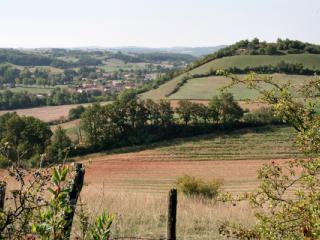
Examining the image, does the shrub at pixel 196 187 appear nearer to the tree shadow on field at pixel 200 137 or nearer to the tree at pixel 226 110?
the tree shadow on field at pixel 200 137

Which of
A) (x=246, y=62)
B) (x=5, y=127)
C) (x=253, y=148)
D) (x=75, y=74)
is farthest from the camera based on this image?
(x=75, y=74)

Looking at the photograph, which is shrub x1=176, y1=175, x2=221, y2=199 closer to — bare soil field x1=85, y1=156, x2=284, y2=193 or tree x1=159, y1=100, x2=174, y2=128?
bare soil field x1=85, y1=156, x2=284, y2=193

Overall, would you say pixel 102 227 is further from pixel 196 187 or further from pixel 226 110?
pixel 226 110

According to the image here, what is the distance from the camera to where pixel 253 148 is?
48.4 meters

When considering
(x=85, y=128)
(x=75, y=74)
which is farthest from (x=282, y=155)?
(x=75, y=74)

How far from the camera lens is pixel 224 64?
8794 centimetres

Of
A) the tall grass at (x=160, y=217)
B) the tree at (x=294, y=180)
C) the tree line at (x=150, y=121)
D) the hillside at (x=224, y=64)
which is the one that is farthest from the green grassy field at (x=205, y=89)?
the tree at (x=294, y=180)

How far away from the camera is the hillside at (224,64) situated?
75.2m

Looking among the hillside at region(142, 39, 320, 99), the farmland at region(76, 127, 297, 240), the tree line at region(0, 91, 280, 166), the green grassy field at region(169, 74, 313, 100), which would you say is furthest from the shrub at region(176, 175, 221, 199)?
the hillside at region(142, 39, 320, 99)

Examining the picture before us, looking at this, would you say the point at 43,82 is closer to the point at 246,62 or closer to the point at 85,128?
the point at 246,62

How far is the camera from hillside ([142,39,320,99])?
7525cm

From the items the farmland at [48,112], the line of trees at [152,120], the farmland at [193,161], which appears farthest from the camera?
the farmland at [48,112]

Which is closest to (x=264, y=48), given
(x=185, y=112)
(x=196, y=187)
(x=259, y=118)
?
(x=259, y=118)

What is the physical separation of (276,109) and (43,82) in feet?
457
